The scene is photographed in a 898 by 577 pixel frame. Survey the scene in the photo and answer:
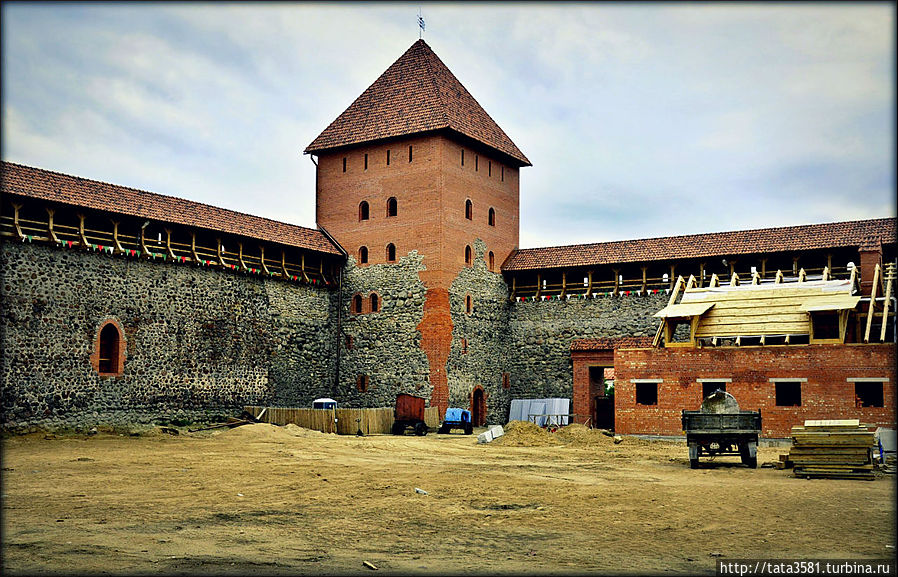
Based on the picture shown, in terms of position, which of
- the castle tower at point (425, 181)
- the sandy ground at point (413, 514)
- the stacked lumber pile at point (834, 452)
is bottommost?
the sandy ground at point (413, 514)

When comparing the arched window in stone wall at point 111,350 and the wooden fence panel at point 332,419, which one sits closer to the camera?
the arched window in stone wall at point 111,350

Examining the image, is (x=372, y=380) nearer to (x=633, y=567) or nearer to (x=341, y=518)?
(x=341, y=518)

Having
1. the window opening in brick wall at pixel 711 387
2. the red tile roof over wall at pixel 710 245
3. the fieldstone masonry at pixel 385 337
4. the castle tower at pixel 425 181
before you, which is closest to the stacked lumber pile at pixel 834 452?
the window opening in brick wall at pixel 711 387

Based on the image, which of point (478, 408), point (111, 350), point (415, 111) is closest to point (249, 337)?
point (111, 350)

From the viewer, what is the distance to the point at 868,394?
885 inches

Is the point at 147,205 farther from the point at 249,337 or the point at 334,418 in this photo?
the point at 334,418

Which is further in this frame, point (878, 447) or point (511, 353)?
point (511, 353)

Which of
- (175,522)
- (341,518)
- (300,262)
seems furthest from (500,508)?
(300,262)

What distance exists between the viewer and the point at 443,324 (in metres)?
30.0

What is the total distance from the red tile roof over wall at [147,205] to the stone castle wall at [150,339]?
1.40 m

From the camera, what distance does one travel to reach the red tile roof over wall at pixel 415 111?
31469 mm

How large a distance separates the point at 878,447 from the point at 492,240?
18167mm

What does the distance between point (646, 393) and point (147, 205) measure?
51.4 feet

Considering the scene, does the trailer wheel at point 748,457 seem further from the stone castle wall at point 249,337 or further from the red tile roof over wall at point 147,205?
the red tile roof over wall at point 147,205
